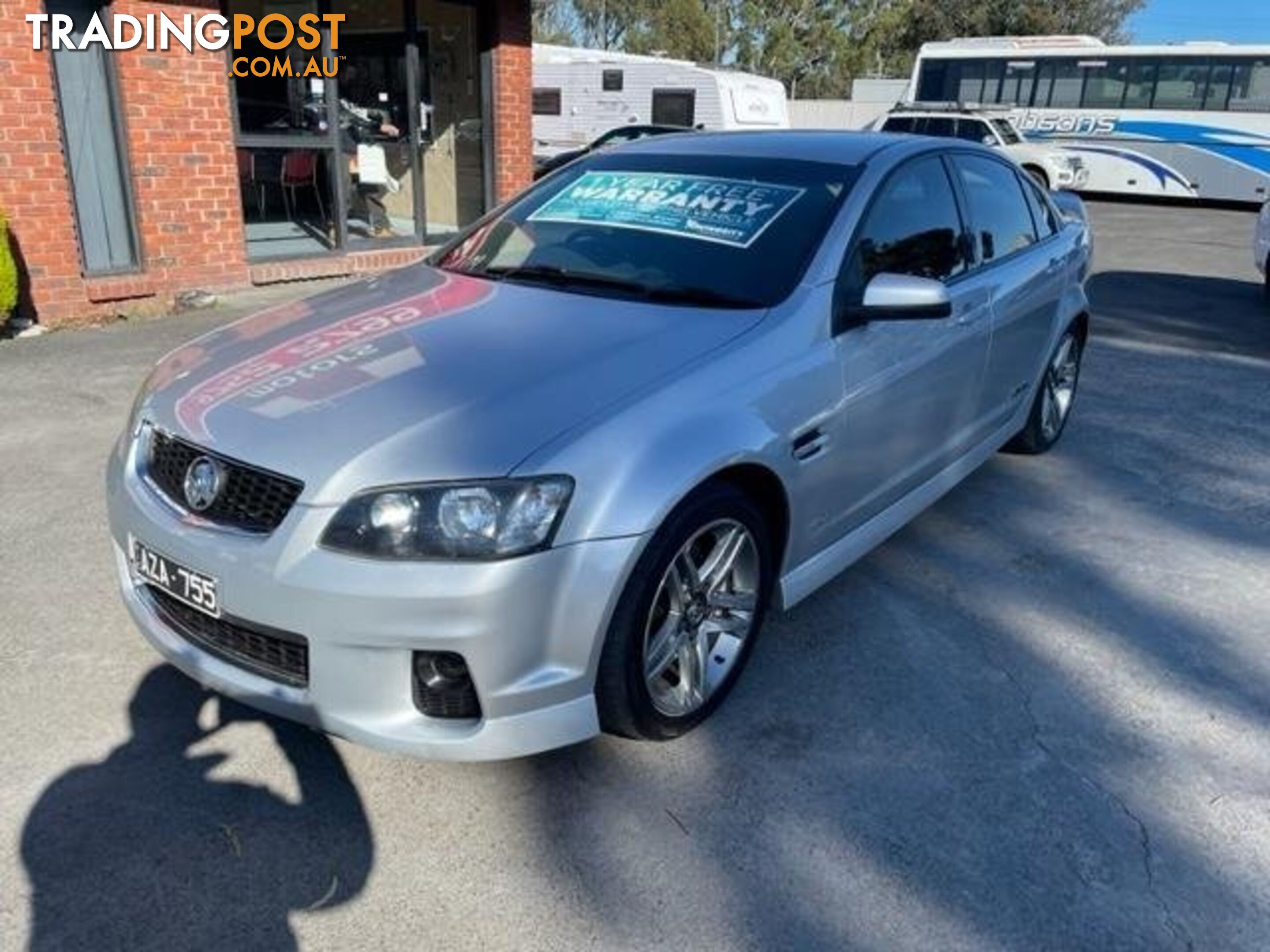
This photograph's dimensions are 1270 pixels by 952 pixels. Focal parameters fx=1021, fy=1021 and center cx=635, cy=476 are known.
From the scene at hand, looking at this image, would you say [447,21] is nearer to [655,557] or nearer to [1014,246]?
[1014,246]

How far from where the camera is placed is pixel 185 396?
9.23 feet

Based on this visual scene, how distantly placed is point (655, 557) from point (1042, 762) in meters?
1.30

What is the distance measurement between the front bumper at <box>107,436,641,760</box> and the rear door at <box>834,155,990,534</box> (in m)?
1.18

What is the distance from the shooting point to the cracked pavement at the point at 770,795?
229 centimetres

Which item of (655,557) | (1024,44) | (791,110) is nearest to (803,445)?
(655,557)

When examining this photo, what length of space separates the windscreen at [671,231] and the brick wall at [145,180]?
4.96 m

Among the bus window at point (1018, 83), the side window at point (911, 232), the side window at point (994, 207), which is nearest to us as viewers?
the side window at point (911, 232)

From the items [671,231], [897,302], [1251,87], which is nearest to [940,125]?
[1251,87]

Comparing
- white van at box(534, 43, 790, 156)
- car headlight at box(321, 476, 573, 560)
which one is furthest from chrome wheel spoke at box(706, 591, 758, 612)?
white van at box(534, 43, 790, 156)

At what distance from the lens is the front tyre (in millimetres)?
2516

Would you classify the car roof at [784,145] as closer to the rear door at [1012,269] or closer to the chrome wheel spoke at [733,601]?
the rear door at [1012,269]

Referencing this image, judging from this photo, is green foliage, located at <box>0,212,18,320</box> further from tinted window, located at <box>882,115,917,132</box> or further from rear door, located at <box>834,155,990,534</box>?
tinted window, located at <box>882,115,917,132</box>

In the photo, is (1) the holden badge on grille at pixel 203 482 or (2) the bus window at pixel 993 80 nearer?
(1) the holden badge on grille at pixel 203 482

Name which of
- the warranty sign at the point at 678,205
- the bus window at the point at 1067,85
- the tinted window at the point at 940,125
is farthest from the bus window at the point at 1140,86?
the warranty sign at the point at 678,205
